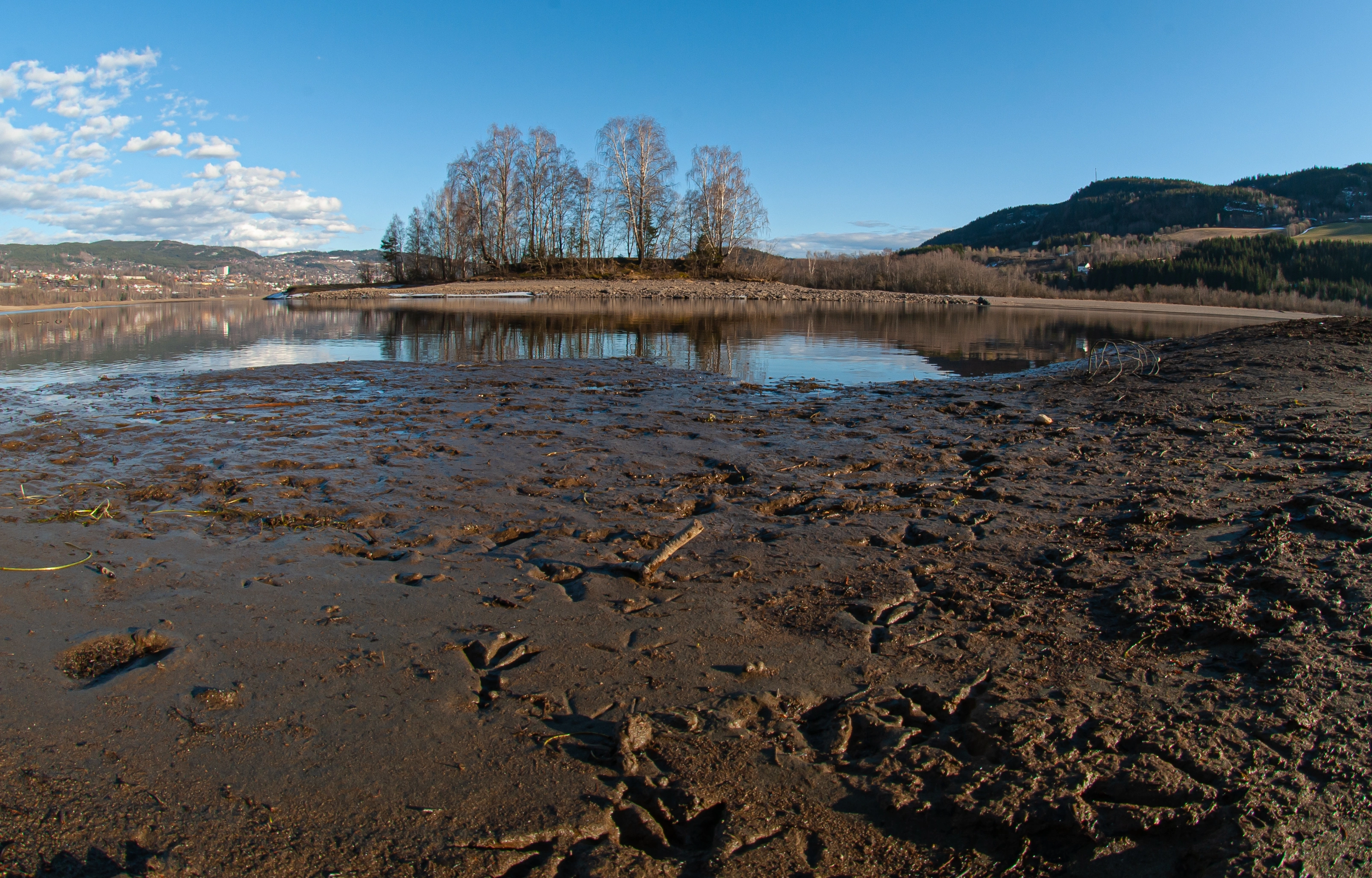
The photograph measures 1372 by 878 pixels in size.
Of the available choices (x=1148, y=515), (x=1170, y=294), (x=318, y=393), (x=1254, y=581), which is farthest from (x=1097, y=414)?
(x=1170, y=294)

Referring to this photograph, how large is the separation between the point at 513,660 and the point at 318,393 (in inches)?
327

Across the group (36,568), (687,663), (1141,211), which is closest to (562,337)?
(36,568)

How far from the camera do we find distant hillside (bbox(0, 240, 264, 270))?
429 ft

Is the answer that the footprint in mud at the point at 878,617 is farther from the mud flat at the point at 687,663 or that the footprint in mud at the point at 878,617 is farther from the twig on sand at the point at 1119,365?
the twig on sand at the point at 1119,365

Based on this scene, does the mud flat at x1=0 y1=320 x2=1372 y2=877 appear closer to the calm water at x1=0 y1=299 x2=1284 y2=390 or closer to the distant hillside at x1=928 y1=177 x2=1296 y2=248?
the calm water at x1=0 y1=299 x2=1284 y2=390

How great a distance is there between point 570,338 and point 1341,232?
9783 centimetres

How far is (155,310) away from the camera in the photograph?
111 ft

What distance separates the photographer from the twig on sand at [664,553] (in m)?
3.97

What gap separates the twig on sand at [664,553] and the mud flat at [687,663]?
0.15 feet

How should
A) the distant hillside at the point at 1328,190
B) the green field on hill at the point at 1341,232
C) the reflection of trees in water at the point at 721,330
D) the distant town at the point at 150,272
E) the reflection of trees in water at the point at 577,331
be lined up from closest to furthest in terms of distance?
Result: the reflection of trees in water at the point at 577,331 < the reflection of trees in water at the point at 721,330 < the distant town at the point at 150,272 < the green field on hill at the point at 1341,232 < the distant hillside at the point at 1328,190

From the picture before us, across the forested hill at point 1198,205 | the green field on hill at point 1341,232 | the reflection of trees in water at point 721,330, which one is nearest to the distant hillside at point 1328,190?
the forested hill at point 1198,205

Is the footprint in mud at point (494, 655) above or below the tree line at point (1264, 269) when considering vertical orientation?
below

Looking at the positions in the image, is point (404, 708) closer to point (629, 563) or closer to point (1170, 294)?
point (629, 563)

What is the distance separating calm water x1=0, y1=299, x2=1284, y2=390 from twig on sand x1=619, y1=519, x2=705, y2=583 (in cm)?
763
